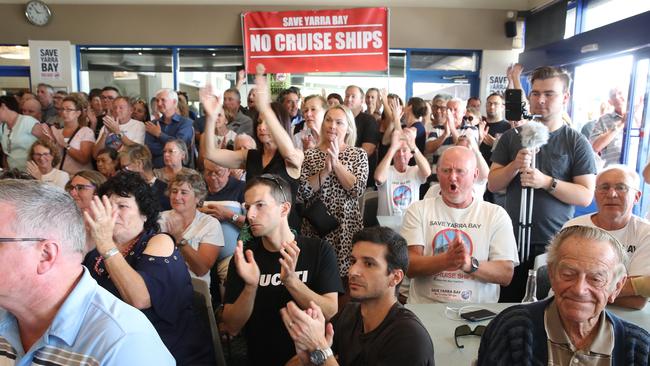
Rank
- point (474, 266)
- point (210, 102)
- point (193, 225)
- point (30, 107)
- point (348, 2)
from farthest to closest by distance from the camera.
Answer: point (348, 2) → point (30, 107) → point (210, 102) → point (193, 225) → point (474, 266)

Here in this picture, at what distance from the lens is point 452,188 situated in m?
2.31

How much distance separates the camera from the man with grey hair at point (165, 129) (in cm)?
452

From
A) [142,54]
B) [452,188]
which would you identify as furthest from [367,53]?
[452,188]

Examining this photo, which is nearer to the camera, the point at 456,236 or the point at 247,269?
the point at 247,269

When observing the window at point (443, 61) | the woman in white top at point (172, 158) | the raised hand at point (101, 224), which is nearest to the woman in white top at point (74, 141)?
the woman in white top at point (172, 158)

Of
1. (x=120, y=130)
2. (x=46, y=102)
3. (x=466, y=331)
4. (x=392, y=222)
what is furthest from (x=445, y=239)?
(x=46, y=102)

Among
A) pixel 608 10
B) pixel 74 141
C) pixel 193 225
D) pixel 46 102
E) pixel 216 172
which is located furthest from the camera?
pixel 46 102

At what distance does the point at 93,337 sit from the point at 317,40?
762cm

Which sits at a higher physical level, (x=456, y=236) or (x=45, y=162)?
(x=45, y=162)

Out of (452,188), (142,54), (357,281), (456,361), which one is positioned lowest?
(456,361)

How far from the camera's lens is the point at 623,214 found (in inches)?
85.2

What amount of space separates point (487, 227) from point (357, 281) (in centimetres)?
90

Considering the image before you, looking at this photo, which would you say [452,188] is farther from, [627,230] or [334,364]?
[334,364]

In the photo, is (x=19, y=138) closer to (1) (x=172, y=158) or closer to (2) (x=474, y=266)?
(1) (x=172, y=158)
